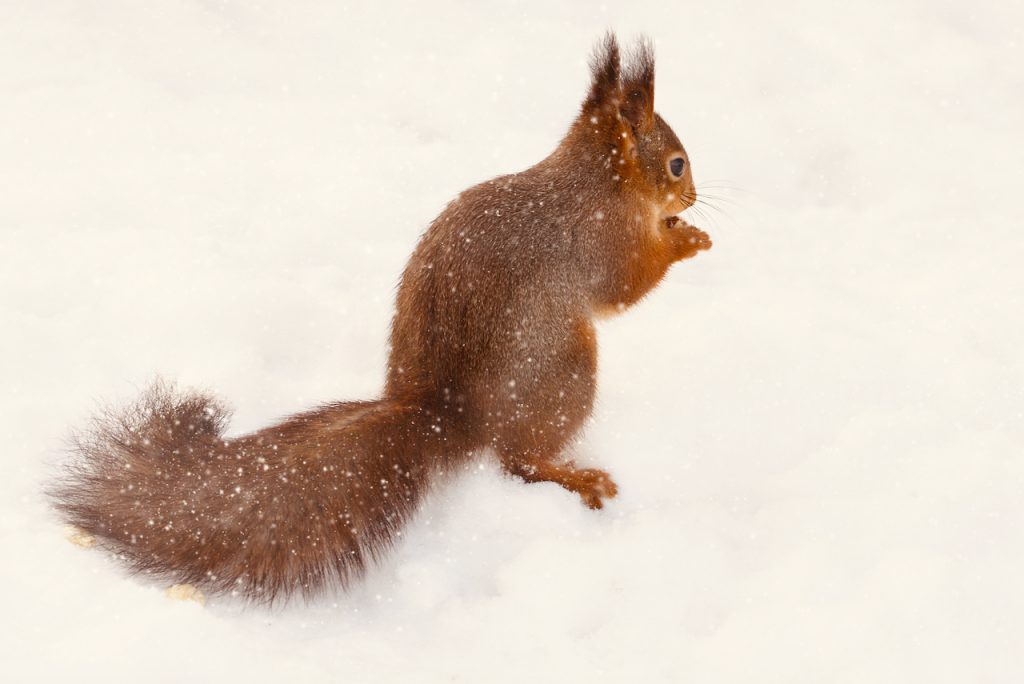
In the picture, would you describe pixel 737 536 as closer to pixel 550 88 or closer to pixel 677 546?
pixel 677 546

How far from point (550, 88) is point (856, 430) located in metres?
2.20

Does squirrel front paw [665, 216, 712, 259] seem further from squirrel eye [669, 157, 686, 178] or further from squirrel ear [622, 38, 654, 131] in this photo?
squirrel ear [622, 38, 654, 131]

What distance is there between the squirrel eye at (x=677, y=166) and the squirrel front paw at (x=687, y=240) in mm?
153

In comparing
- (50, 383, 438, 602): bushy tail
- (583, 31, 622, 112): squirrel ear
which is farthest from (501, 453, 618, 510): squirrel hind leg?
(583, 31, 622, 112): squirrel ear

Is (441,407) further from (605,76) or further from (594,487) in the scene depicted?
(605,76)

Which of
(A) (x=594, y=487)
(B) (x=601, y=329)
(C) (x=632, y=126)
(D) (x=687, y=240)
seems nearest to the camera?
(A) (x=594, y=487)

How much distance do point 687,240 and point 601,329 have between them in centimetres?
45

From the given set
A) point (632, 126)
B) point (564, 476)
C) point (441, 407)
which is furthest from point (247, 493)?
point (632, 126)

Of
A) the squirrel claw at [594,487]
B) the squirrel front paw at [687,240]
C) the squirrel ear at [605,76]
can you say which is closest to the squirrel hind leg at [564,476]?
the squirrel claw at [594,487]

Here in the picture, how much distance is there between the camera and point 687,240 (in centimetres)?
278

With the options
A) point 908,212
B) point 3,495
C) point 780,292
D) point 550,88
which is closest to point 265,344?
point 3,495

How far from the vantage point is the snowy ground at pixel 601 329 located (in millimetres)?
2143

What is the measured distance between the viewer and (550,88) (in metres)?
4.29

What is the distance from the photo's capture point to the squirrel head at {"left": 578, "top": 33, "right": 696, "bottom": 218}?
2.58 m
